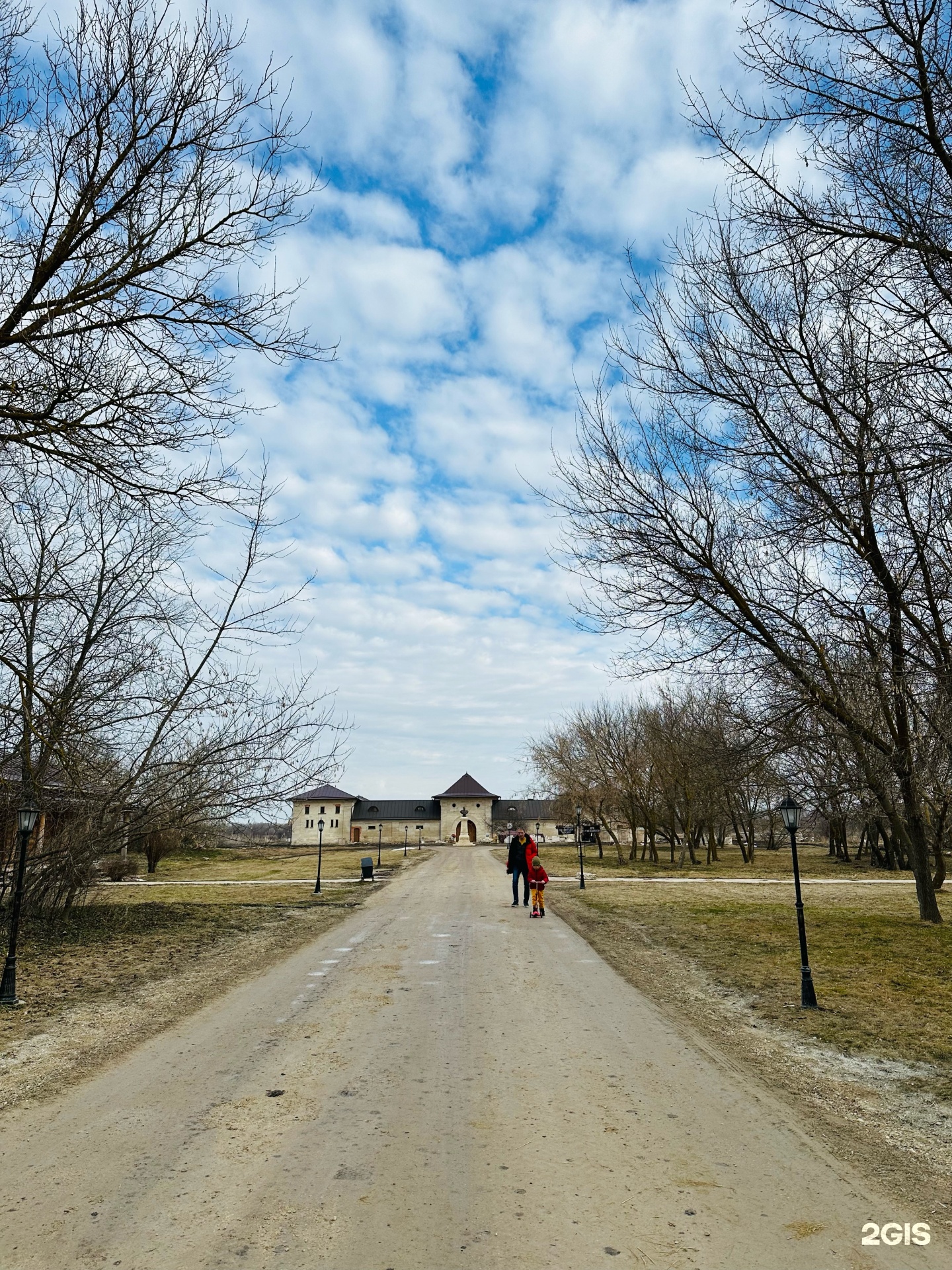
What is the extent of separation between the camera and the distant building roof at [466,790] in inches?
3718

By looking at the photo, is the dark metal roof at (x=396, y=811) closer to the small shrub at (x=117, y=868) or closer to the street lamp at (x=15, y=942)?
the small shrub at (x=117, y=868)

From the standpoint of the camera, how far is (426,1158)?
446 centimetres

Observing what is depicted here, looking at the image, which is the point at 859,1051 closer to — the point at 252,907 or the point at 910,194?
the point at 910,194

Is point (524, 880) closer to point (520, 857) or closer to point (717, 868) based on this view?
point (520, 857)

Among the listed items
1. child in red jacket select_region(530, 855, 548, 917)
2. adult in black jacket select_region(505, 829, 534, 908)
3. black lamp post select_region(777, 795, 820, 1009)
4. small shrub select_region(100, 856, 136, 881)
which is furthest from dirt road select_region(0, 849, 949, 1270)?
small shrub select_region(100, 856, 136, 881)

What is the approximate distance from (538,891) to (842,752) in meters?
6.81

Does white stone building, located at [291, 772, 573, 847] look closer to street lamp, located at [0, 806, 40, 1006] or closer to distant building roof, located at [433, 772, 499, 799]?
distant building roof, located at [433, 772, 499, 799]

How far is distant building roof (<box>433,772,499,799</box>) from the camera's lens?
94438 millimetres

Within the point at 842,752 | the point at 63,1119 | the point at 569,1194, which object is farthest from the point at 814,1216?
the point at 842,752

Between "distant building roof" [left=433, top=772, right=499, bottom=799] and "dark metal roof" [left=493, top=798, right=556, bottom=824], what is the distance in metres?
2.38
